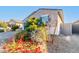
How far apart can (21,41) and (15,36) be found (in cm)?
9

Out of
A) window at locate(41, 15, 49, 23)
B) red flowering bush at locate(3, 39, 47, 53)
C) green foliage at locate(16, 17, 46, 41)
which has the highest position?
window at locate(41, 15, 49, 23)

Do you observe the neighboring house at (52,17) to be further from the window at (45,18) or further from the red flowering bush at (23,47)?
the red flowering bush at (23,47)

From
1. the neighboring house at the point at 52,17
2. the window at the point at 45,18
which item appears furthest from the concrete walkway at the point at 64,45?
the window at the point at 45,18

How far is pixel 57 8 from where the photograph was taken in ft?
9.76

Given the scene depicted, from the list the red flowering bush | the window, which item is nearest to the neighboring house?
the window

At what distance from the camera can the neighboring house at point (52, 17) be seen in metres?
2.96

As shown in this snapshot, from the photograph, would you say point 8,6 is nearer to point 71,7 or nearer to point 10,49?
point 10,49

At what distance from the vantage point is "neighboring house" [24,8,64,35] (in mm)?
2965

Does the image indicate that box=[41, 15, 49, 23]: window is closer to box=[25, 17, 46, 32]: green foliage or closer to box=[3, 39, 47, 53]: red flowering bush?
box=[25, 17, 46, 32]: green foliage

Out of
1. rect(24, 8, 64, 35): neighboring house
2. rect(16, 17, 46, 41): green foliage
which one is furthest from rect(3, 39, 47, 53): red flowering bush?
rect(24, 8, 64, 35): neighboring house

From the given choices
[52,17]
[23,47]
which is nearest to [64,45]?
[52,17]

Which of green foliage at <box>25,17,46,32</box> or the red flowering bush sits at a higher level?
green foliage at <box>25,17,46,32</box>
